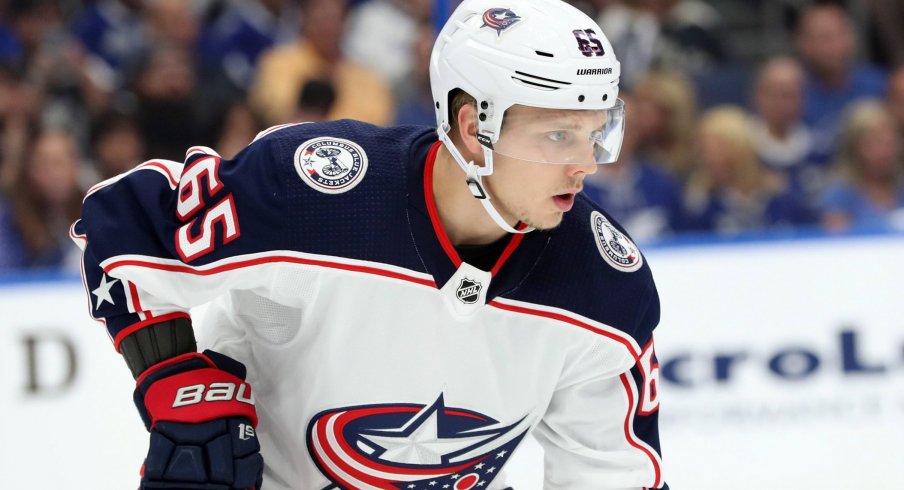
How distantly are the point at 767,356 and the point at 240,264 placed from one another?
8.04 ft

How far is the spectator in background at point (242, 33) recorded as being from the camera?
5324 mm

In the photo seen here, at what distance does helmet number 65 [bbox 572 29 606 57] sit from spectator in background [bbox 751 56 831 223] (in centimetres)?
320

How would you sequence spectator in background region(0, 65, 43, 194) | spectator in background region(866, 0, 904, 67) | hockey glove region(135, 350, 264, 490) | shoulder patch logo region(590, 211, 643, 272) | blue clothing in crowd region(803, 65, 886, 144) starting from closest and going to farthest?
hockey glove region(135, 350, 264, 490)
shoulder patch logo region(590, 211, 643, 272)
spectator in background region(0, 65, 43, 194)
blue clothing in crowd region(803, 65, 886, 144)
spectator in background region(866, 0, 904, 67)

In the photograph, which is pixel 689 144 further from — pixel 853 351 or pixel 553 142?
pixel 553 142

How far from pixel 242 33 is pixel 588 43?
11.9 feet

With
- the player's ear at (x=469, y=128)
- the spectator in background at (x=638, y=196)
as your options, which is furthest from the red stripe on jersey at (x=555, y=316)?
the spectator in background at (x=638, y=196)

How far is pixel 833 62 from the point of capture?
17.5ft

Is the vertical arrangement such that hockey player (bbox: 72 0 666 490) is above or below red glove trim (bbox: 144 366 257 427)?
above

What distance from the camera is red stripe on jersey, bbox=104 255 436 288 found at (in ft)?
6.88

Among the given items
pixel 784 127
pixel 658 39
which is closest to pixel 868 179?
pixel 784 127

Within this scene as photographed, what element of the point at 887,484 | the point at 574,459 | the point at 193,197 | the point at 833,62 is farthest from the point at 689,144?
the point at 193,197

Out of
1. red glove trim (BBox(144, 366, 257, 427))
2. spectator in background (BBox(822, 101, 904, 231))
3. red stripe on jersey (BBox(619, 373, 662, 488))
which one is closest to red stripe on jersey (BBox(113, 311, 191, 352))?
red glove trim (BBox(144, 366, 257, 427))

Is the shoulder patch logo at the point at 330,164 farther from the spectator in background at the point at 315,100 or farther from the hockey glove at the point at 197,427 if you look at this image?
the spectator in background at the point at 315,100

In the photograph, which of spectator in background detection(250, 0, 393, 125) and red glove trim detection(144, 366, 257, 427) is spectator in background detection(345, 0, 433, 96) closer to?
spectator in background detection(250, 0, 393, 125)
